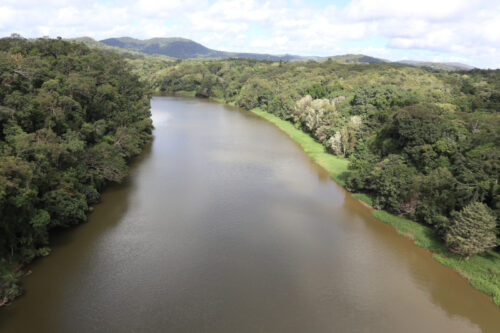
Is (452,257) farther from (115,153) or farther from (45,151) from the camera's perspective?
(115,153)

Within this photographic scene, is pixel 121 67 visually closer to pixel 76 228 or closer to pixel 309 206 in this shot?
pixel 76 228

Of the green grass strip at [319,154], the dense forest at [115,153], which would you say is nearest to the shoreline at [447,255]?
the green grass strip at [319,154]

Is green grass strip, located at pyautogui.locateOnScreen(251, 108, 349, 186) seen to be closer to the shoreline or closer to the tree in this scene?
the shoreline

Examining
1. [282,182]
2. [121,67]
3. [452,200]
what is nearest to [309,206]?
[282,182]

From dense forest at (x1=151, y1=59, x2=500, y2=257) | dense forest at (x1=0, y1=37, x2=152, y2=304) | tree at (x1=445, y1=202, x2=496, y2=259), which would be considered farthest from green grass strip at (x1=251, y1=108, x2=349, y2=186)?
dense forest at (x1=0, y1=37, x2=152, y2=304)

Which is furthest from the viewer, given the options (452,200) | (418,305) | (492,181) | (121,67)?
(121,67)

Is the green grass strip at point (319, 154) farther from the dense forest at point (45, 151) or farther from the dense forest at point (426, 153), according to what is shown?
the dense forest at point (45, 151)

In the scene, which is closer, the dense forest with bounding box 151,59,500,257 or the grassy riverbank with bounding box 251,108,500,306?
the grassy riverbank with bounding box 251,108,500,306
